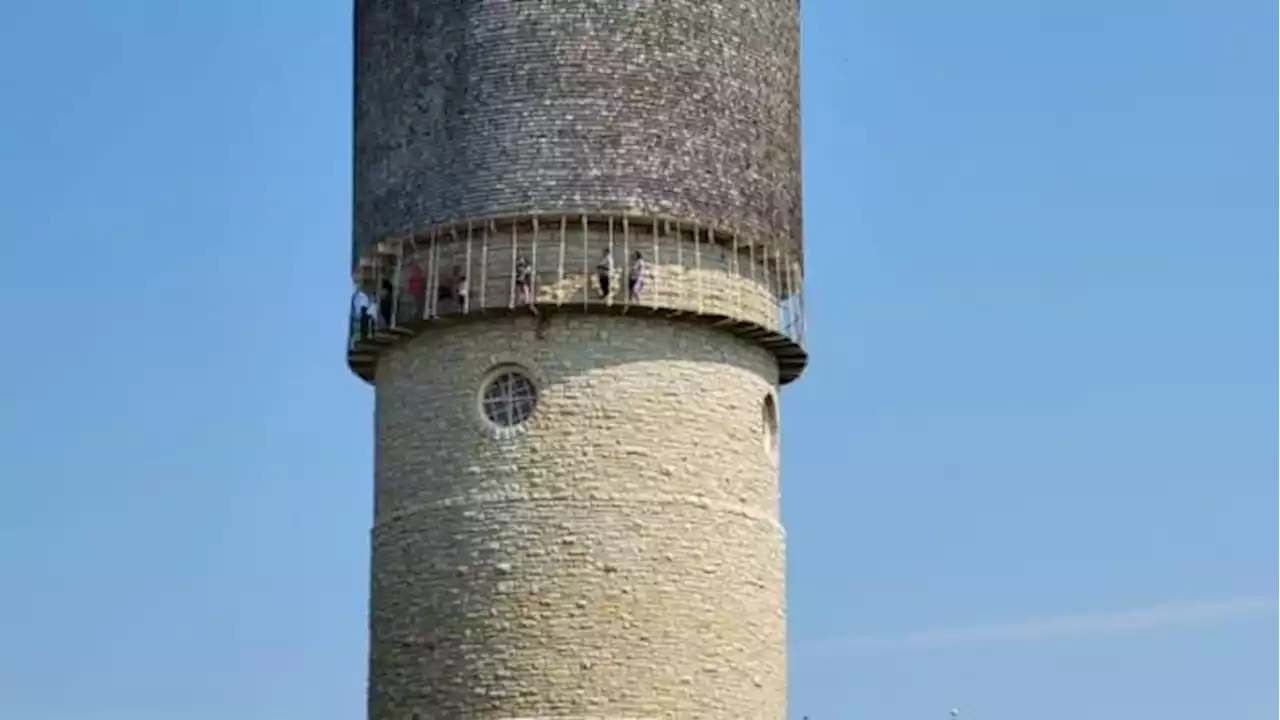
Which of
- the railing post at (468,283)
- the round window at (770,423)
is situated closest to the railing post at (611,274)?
the railing post at (468,283)

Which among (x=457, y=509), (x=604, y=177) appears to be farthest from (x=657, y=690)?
(x=604, y=177)

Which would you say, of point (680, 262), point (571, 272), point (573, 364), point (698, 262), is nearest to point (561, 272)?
point (571, 272)

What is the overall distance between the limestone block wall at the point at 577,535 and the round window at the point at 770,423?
85 centimetres

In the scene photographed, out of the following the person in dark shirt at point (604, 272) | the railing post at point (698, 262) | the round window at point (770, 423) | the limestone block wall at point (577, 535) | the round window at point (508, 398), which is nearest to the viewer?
the limestone block wall at point (577, 535)

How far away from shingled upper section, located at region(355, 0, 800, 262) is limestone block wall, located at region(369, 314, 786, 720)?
2013 millimetres

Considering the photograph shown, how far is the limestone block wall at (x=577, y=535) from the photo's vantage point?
38.7 metres

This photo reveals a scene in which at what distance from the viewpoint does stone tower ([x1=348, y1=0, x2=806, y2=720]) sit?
38.9 m

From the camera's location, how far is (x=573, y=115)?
40.0 m

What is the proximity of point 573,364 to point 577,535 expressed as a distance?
8.68 ft

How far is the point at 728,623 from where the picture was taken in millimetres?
39594

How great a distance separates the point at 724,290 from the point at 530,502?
464cm

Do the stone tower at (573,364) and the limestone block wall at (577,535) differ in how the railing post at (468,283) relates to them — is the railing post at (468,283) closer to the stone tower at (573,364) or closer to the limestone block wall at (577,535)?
the stone tower at (573,364)

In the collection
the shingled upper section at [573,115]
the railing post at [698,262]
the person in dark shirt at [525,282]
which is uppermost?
the shingled upper section at [573,115]

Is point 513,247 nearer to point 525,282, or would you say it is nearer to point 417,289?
point 525,282
